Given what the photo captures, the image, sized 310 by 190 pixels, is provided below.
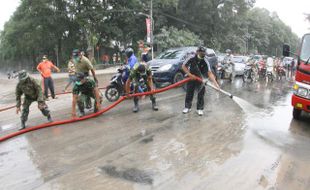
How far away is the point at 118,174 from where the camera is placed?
181 inches

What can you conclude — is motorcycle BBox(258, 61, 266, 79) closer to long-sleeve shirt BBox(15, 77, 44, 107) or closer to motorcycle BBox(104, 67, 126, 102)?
motorcycle BBox(104, 67, 126, 102)

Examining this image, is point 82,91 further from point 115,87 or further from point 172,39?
point 172,39

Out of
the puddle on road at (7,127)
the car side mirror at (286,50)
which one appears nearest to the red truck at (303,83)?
the car side mirror at (286,50)

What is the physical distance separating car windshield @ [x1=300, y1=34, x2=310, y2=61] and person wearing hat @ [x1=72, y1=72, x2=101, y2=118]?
539cm

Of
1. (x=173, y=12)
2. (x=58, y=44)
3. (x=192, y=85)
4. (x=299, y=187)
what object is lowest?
(x=299, y=187)

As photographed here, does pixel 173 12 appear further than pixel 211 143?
Yes

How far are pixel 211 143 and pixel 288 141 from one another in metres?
1.63

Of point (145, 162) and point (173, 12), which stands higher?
point (173, 12)

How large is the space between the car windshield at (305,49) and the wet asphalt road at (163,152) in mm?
1657

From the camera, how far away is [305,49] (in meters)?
7.70

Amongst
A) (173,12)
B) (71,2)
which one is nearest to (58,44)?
(71,2)

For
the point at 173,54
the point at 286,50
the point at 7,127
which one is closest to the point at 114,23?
the point at 173,54

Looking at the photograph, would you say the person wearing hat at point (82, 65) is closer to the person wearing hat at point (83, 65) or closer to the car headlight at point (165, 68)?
the person wearing hat at point (83, 65)

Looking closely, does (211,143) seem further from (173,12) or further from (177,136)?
(173,12)
